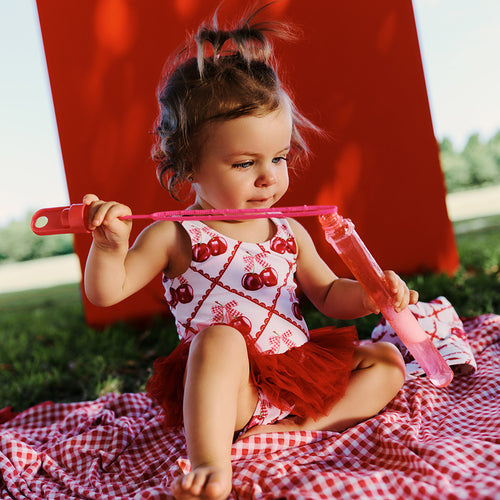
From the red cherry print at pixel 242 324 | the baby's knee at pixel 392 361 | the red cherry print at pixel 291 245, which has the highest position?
the red cherry print at pixel 291 245

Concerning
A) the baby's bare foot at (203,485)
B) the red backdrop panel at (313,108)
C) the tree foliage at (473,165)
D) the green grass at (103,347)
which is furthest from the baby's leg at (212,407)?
the tree foliage at (473,165)

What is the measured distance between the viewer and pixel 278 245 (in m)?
1.25

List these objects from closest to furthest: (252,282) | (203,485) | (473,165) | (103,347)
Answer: (203,485)
(252,282)
(103,347)
(473,165)

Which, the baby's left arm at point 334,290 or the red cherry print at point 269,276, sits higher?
the red cherry print at point 269,276

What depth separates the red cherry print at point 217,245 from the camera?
1.18 metres

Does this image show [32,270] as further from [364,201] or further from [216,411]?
[216,411]

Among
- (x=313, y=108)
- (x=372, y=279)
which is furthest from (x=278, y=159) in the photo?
(x=313, y=108)

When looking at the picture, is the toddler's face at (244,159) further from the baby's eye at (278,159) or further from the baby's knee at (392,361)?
the baby's knee at (392,361)

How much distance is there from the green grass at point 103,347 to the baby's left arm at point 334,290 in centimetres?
52

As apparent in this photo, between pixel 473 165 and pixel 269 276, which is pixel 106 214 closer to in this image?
pixel 269 276

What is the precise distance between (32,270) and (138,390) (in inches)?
262

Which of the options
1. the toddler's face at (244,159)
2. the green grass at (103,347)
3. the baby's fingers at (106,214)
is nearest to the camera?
the baby's fingers at (106,214)

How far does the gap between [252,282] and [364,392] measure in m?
0.34

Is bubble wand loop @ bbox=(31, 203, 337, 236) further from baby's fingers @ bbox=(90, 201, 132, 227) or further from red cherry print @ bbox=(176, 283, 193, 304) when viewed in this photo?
red cherry print @ bbox=(176, 283, 193, 304)
